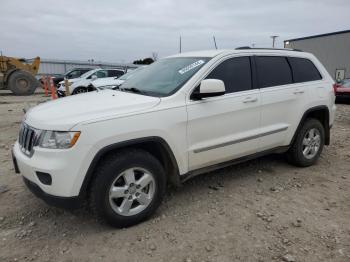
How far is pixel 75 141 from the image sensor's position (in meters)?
2.77

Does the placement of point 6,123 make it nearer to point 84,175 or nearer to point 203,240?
point 84,175

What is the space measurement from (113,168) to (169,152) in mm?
621

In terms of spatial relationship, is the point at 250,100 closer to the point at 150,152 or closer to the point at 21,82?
the point at 150,152

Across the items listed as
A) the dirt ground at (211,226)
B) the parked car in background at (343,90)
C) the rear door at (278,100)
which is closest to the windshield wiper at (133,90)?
the dirt ground at (211,226)

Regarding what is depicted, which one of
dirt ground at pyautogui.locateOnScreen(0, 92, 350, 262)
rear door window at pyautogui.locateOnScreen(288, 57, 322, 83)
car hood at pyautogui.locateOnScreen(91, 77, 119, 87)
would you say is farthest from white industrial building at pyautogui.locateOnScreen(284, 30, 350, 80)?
dirt ground at pyautogui.locateOnScreen(0, 92, 350, 262)

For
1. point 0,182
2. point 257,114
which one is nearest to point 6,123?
point 0,182

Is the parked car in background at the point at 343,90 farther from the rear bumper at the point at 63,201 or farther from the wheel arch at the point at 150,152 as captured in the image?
the rear bumper at the point at 63,201

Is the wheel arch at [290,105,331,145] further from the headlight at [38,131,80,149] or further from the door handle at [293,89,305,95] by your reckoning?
the headlight at [38,131,80,149]

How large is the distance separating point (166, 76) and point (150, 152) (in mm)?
1011

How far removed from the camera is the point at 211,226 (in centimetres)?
325

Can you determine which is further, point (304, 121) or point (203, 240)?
point (304, 121)

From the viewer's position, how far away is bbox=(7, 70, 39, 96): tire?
17.3 meters

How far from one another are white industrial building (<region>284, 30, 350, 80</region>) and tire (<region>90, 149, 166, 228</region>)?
Answer: 25474mm

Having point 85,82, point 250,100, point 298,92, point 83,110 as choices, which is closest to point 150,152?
point 83,110
